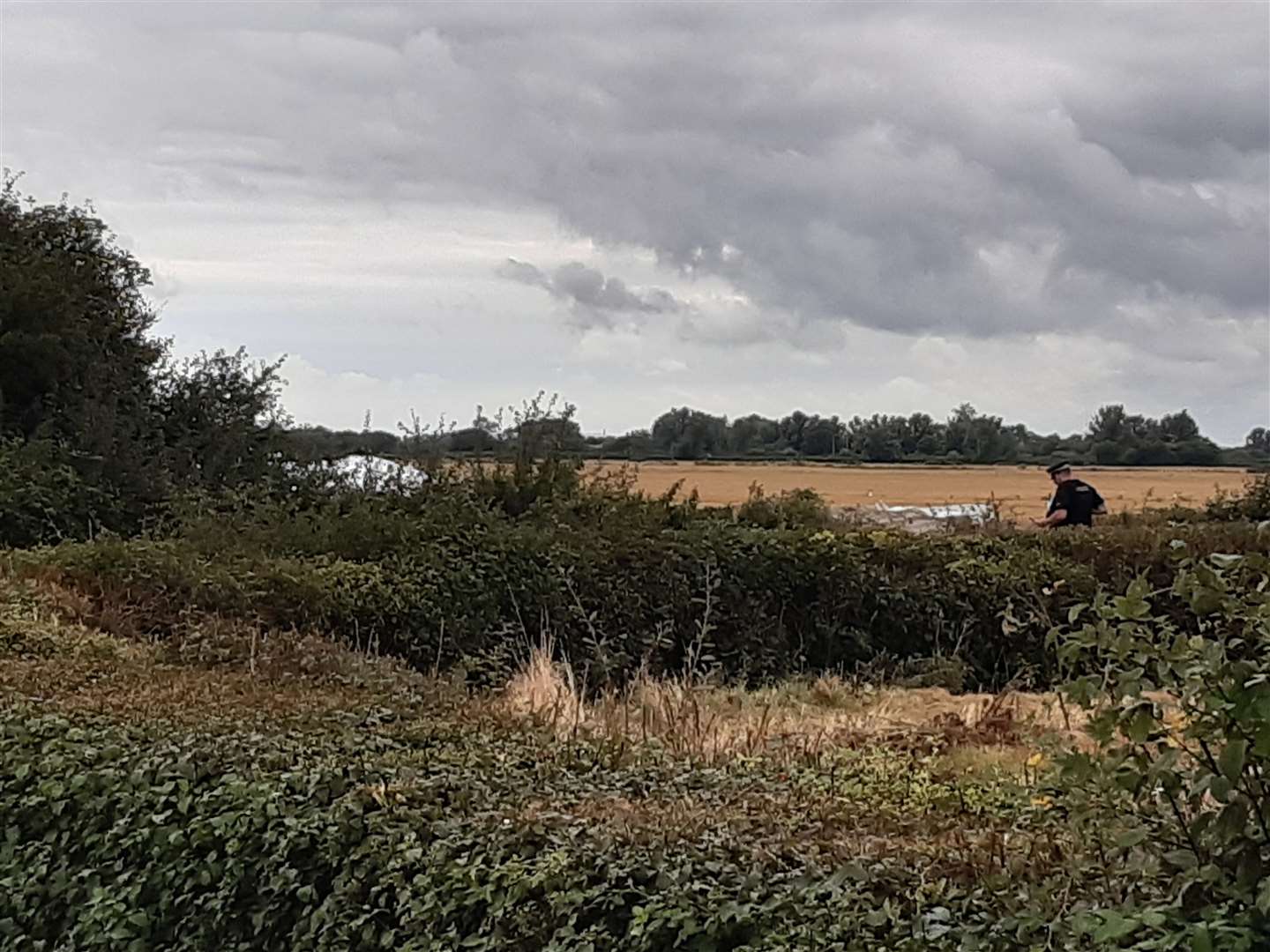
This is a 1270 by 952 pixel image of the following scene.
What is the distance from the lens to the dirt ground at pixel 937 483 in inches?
789

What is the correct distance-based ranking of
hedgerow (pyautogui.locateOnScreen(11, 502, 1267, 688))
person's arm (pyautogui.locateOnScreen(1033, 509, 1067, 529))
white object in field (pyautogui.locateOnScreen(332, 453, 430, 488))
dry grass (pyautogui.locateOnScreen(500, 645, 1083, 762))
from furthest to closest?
person's arm (pyautogui.locateOnScreen(1033, 509, 1067, 529)) < white object in field (pyautogui.locateOnScreen(332, 453, 430, 488)) < hedgerow (pyautogui.locateOnScreen(11, 502, 1267, 688)) < dry grass (pyautogui.locateOnScreen(500, 645, 1083, 762))

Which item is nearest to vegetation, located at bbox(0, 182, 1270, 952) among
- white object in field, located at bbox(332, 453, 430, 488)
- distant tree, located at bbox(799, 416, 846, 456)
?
white object in field, located at bbox(332, 453, 430, 488)

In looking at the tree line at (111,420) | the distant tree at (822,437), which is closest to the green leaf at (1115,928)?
the tree line at (111,420)

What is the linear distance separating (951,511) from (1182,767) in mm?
16437

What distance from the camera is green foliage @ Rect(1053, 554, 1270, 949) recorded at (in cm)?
292

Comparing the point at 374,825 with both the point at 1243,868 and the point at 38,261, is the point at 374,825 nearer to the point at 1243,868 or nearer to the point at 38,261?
the point at 1243,868

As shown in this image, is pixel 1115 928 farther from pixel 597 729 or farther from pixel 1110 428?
pixel 1110 428

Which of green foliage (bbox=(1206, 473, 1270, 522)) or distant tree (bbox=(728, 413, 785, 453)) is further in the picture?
distant tree (bbox=(728, 413, 785, 453))

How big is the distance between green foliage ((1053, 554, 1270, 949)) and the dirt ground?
463 inches

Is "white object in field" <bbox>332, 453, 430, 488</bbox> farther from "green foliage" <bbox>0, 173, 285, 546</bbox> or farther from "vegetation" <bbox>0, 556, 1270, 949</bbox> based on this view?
"vegetation" <bbox>0, 556, 1270, 949</bbox>

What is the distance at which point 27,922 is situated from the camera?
5.21 metres

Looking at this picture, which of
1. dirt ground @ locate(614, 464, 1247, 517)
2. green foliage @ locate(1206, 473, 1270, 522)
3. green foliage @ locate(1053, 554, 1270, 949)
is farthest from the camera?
green foliage @ locate(1206, 473, 1270, 522)

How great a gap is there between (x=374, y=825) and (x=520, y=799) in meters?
0.45

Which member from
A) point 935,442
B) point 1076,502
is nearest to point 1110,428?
point 935,442
